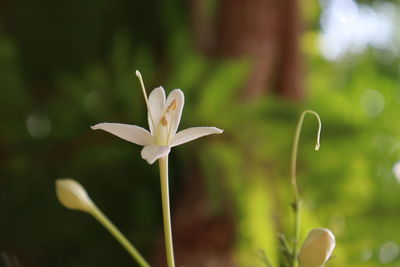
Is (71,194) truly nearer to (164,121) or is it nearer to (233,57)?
(164,121)

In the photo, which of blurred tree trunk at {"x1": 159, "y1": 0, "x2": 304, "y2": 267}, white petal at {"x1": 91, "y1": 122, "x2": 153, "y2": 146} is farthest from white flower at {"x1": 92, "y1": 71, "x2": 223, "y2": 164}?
blurred tree trunk at {"x1": 159, "y1": 0, "x2": 304, "y2": 267}

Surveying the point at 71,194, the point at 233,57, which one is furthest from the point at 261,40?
the point at 71,194

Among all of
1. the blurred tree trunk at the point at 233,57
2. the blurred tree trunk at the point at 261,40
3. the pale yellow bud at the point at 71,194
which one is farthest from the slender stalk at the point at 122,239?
the blurred tree trunk at the point at 261,40

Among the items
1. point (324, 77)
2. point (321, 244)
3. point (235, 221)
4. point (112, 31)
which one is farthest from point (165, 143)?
point (324, 77)

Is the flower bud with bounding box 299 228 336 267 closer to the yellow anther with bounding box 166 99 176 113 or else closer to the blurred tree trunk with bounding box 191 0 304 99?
the yellow anther with bounding box 166 99 176 113

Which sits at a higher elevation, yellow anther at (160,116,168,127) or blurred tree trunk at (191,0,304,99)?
yellow anther at (160,116,168,127)

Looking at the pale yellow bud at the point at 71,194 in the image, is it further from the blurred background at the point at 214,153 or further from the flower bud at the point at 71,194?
the blurred background at the point at 214,153

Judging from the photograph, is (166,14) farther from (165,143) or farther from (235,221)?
(165,143)
